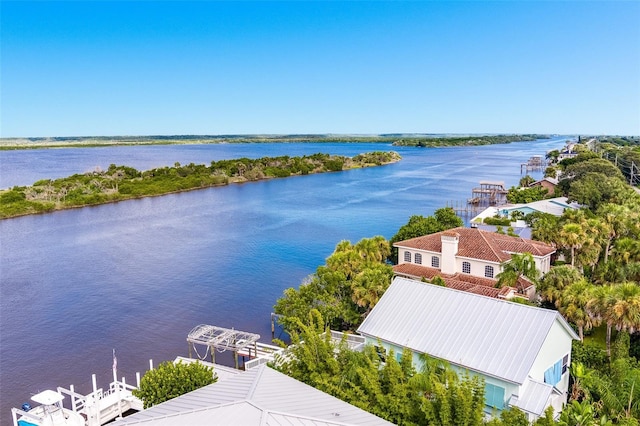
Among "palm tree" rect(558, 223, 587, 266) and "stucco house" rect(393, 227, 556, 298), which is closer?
"stucco house" rect(393, 227, 556, 298)

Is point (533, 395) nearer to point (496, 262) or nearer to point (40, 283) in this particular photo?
point (496, 262)

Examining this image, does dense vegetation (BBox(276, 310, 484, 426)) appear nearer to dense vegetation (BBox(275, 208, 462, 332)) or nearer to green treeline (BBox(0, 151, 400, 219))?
dense vegetation (BBox(275, 208, 462, 332))

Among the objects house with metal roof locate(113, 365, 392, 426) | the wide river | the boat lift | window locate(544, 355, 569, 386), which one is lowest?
the wide river

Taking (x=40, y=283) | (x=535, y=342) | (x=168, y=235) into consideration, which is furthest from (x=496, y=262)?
(x=168, y=235)

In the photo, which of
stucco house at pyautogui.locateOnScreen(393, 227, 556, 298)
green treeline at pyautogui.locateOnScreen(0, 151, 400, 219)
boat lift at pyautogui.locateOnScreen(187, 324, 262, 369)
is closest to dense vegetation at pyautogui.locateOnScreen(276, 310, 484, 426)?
boat lift at pyautogui.locateOnScreen(187, 324, 262, 369)

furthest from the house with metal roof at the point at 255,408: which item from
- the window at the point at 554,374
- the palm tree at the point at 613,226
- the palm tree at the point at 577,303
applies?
the palm tree at the point at 613,226

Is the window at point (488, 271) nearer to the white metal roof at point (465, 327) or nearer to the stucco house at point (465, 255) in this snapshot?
the stucco house at point (465, 255)

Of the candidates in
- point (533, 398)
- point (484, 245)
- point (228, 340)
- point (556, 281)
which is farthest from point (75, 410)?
point (484, 245)
